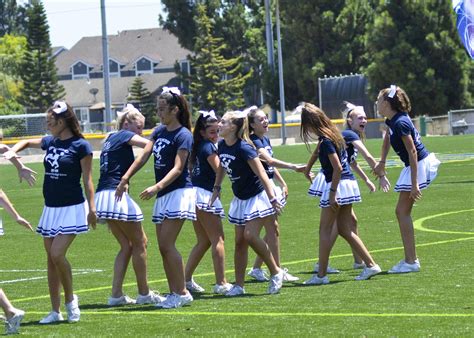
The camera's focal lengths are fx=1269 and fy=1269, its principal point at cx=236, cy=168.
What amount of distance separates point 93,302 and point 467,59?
66.7m

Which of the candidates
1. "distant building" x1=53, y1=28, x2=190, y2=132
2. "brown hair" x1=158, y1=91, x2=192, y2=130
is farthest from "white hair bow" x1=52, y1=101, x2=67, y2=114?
"distant building" x1=53, y1=28, x2=190, y2=132

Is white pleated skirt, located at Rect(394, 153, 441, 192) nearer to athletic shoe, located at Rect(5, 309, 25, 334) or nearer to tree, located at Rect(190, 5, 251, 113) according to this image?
athletic shoe, located at Rect(5, 309, 25, 334)

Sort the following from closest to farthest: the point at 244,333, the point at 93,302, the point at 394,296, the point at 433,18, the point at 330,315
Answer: the point at 244,333 < the point at 330,315 < the point at 394,296 < the point at 93,302 < the point at 433,18

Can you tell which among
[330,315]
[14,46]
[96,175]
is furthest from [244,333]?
[14,46]

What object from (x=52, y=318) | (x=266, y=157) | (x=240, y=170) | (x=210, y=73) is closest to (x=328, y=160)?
(x=266, y=157)

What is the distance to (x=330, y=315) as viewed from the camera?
37.3 feet

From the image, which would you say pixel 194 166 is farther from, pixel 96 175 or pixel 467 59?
pixel 467 59

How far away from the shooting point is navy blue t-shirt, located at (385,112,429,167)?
14406 mm

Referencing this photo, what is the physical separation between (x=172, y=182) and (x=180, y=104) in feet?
2.62

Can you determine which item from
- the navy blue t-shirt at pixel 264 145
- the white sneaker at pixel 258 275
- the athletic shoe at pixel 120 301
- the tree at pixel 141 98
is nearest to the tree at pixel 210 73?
the tree at pixel 141 98

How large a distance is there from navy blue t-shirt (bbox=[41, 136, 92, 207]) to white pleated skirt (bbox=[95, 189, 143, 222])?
880mm

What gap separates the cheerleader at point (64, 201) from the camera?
11.7 meters

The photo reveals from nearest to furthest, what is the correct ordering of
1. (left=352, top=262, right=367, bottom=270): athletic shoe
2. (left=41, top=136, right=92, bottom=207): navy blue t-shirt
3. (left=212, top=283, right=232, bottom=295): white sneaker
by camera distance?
(left=41, top=136, right=92, bottom=207): navy blue t-shirt → (left=212, top=283, right=232, bottom=295): white sneaker → (left=352, top=262, right=367, bottom=270): athletic shoe

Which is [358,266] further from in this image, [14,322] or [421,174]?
[14,322]
